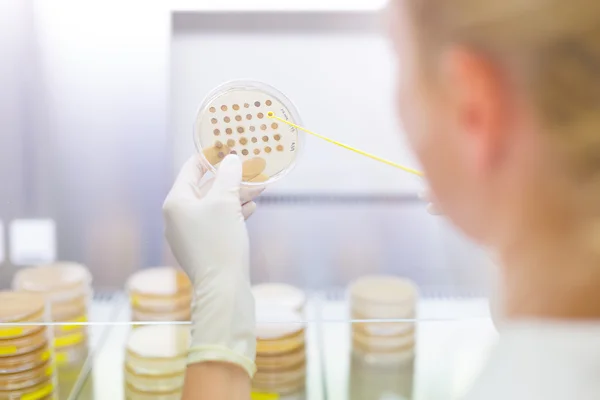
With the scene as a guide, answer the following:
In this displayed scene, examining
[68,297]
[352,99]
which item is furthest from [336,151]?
[68,297]

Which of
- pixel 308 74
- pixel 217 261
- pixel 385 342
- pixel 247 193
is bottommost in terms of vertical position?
pixel 385 342

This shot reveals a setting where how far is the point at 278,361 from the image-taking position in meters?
1.42

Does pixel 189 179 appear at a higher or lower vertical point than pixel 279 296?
higher

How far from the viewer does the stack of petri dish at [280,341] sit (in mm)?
1412

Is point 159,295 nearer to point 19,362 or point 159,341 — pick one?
point 159,341

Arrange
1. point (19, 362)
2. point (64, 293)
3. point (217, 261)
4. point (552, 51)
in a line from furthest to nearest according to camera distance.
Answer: point (64, 293) → point (19, 362) → point (217, 261) → point (552, 51)

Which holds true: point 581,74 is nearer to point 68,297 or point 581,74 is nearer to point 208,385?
point 208,385

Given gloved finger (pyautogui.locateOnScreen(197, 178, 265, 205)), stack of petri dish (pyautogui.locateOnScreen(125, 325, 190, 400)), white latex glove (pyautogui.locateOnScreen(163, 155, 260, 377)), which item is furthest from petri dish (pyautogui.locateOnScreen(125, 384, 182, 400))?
gloved finger (pyautogui.locateOnScreen(197, 178, 265, 205))

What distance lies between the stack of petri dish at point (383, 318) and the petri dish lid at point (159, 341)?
36 centimetres

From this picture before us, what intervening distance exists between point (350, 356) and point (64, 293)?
0.61 m

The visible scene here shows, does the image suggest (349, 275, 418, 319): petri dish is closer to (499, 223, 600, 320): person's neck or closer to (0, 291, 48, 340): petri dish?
(0, 291, 48, 340): petri dish

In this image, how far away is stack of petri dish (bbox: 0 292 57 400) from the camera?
1.32 metres

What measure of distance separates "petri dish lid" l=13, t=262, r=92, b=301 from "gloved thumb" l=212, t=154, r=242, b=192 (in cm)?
46

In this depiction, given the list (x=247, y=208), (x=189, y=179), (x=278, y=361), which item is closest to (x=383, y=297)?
(x=278, y=361)
